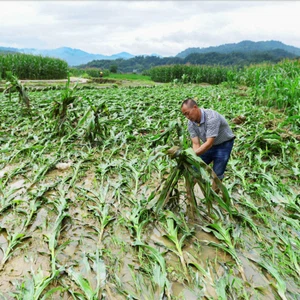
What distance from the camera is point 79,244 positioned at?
2.36m

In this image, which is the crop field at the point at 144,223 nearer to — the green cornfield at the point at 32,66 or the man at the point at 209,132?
the man at the point at 209,132

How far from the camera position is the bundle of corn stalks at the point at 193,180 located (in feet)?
8.08

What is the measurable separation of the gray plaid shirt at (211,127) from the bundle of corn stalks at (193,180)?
0.49m

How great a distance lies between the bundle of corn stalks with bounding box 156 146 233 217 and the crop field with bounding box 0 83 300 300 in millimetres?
13

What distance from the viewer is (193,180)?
2656mm

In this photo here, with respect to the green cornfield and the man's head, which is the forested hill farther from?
the man's head

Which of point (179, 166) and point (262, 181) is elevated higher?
point (179, 166)

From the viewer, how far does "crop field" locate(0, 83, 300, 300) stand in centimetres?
191

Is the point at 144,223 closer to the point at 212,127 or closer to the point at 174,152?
the point at 174,152

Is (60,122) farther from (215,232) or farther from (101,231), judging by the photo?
(215,232)

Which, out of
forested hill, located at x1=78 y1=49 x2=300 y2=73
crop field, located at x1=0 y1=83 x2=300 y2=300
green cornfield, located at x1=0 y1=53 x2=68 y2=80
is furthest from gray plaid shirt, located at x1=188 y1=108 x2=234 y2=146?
forested hill, located at x1=78 y1=49 x2=300 y2=73

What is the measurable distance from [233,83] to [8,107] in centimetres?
1058

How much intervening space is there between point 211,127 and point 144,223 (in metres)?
1.20

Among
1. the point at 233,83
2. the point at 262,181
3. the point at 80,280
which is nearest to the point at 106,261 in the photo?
the point at 80,280
